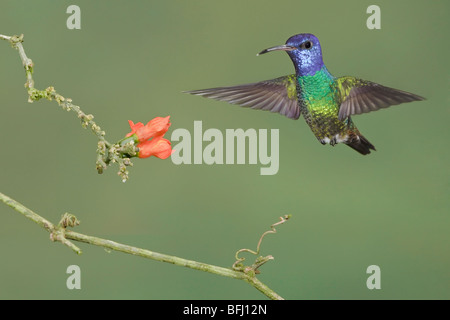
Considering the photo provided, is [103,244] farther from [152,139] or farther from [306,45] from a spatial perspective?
[306,45]

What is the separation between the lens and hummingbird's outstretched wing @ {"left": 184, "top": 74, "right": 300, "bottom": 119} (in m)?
1.14

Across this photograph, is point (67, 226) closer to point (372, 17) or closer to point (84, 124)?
point (84, 124)

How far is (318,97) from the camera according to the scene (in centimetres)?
117

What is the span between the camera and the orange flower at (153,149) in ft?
2.92

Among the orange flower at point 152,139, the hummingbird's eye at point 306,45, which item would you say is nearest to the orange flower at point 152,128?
the orange flower at point 152,139

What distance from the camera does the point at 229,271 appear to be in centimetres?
78

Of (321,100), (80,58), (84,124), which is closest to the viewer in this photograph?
(84,124)

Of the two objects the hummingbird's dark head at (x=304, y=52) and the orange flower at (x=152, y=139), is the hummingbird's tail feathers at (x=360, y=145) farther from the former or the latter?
the orange flower at (x=152, y=139)

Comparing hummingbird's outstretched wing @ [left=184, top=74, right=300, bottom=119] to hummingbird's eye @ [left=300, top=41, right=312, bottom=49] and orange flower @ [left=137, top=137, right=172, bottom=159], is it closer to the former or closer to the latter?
hummingbird's eye @ [left=300, top=41, right=312, bottom=49]

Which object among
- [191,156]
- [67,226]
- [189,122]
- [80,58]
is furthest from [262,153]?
[80,58]

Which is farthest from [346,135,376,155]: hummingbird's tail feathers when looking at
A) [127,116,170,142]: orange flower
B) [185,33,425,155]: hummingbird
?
[127,116,170,142]: orange flower

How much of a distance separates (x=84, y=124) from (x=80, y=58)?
7.33ft

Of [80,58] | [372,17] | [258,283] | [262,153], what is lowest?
[258,283]

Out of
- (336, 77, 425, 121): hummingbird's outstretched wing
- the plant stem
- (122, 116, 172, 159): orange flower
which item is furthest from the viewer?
(336, 77, 425, 121): hummingbird's outstretched wing
